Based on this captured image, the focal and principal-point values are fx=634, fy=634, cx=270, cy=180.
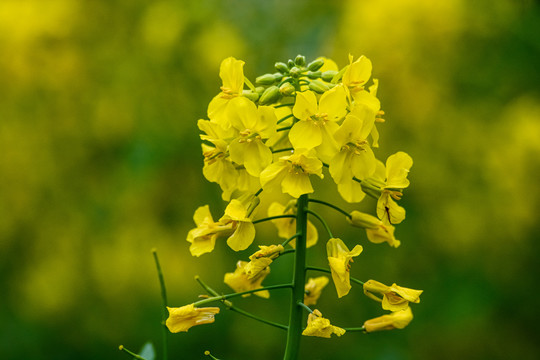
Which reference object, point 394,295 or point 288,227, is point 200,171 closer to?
point 288,227

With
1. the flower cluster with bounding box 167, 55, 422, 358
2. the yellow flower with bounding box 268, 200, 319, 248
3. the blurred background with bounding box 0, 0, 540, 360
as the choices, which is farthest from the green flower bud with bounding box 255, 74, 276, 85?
the blurred background with bounding box 0, 0, 540, 360

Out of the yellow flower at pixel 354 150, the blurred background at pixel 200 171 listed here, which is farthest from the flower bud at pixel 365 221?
the blurred background at pixel 200 171

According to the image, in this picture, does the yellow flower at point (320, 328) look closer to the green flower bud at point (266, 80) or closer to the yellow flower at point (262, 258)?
the yellow flower at point (262, 258)

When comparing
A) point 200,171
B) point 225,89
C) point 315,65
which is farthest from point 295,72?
point 200,171

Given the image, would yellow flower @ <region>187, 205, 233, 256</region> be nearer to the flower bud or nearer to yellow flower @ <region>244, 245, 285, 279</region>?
yellow flower @ <region>244, 245, 285, 279</region>

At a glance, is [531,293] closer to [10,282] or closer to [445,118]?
[445,118]

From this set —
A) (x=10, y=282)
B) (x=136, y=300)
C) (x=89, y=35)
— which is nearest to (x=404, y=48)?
(x=89, y=35)
